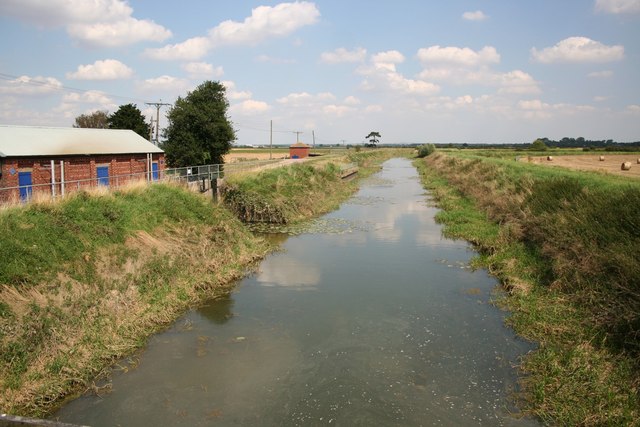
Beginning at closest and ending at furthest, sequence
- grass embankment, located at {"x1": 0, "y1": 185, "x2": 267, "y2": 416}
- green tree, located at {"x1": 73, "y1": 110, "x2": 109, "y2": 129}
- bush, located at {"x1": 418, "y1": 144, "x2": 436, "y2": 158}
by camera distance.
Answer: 1. grass embankment, located at {"x1": 0, "y1": 185, "x2": 267, "y2": 416}
2. green tree, located at {"x1": 73, "y1": 110, "x2": 109, "y2": 129}
3. bush, located at {"x1": 418, "y1": 144, "x2": 436, "y2": 158}

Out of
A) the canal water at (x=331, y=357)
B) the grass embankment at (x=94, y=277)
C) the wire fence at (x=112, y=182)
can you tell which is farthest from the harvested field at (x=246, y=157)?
the canal water at (x=331, y=357)

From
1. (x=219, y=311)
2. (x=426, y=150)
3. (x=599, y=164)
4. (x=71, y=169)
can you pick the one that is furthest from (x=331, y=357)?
(x=426, y=150)

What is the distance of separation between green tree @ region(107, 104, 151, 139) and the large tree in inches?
282

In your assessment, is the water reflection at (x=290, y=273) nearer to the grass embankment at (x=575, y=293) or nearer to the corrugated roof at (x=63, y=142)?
the grass embankment at (x=575, y=293)

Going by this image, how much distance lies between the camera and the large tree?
106 feet

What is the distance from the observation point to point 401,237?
2062cm

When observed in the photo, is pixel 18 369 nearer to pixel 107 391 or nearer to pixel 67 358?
pixel 67 358

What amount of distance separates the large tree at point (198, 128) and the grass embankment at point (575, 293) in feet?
70.1

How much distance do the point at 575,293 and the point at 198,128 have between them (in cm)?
2823

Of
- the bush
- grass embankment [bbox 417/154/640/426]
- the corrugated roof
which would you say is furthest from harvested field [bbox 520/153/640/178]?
the bush

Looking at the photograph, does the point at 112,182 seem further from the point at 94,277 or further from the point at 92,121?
the point at 92,121

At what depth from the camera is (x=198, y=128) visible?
108 ft

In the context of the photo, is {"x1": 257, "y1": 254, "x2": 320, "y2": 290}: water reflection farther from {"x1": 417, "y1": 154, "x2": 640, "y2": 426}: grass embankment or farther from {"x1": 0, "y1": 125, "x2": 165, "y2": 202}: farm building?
{"x1": 0, "y1": 125, "x2": 165, "y2": 202}: farm building

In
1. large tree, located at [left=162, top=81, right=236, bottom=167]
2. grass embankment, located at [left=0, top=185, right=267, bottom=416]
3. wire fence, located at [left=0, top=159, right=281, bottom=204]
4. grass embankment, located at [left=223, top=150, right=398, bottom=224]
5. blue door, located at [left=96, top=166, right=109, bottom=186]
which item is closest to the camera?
grass embankment, located at [left=0, top=185, right=267, bottom=416]
